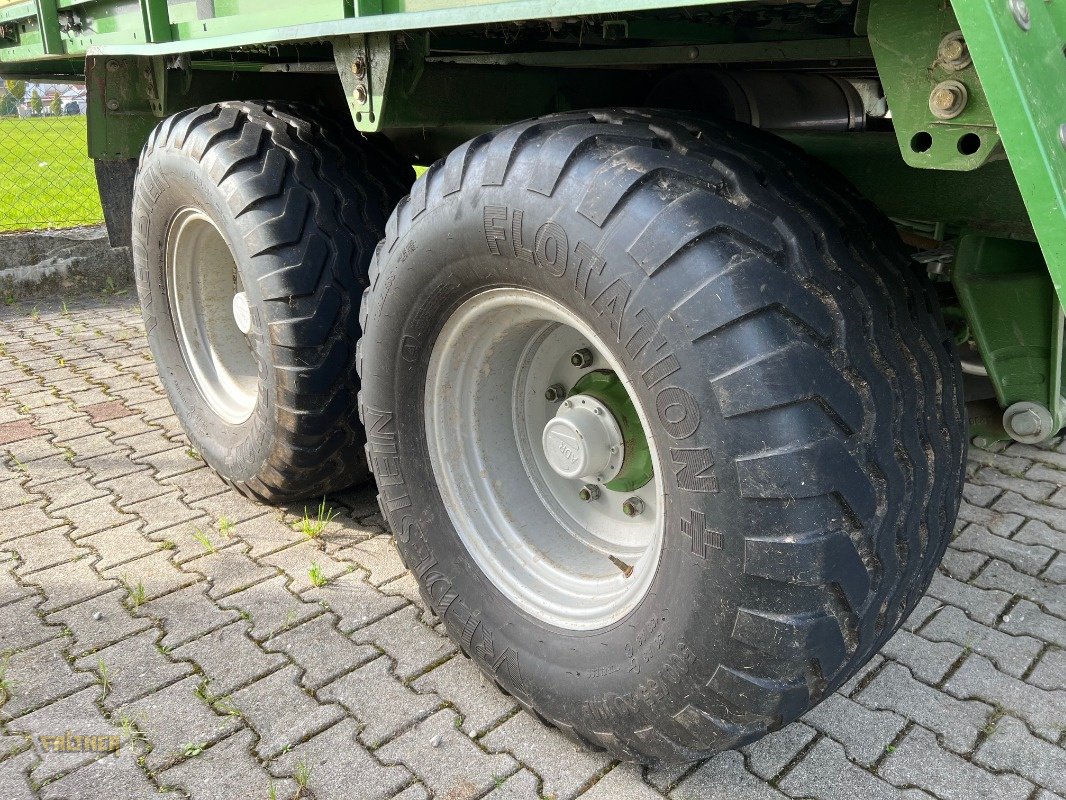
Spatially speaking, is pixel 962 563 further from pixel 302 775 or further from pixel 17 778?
pixel 17 778

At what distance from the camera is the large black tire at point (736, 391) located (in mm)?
1465

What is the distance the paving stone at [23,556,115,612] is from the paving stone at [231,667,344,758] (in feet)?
2.56

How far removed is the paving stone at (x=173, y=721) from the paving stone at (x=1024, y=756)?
1799 mm

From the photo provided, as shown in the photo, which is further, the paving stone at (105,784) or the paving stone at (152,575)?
the paving stone at (152,575)

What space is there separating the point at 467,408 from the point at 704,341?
36.2 inches

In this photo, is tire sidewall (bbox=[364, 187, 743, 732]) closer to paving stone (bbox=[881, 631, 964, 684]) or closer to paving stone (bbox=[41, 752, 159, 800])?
paving stone (bbox=[41, 752, 159, 800])

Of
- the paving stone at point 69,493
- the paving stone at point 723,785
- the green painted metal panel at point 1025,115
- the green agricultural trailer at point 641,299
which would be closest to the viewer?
the green painted metal panel at point 1025,115

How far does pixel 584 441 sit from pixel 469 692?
726 millimetres

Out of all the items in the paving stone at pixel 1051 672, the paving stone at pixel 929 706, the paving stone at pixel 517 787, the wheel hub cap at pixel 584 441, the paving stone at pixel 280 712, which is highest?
the wheel hub cap at pixel 584 441

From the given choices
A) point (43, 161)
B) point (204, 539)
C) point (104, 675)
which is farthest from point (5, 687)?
point (43, 161)

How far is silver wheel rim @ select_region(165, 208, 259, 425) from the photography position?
3.34 meters

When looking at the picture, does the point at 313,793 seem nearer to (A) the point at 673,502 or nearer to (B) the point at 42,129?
(A) the point at 673,502

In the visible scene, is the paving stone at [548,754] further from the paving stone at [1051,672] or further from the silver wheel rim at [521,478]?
the paving stone at [1051,672]

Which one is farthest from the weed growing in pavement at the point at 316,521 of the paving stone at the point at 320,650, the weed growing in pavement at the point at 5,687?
the weed growing in pavement at the point at 5,687
